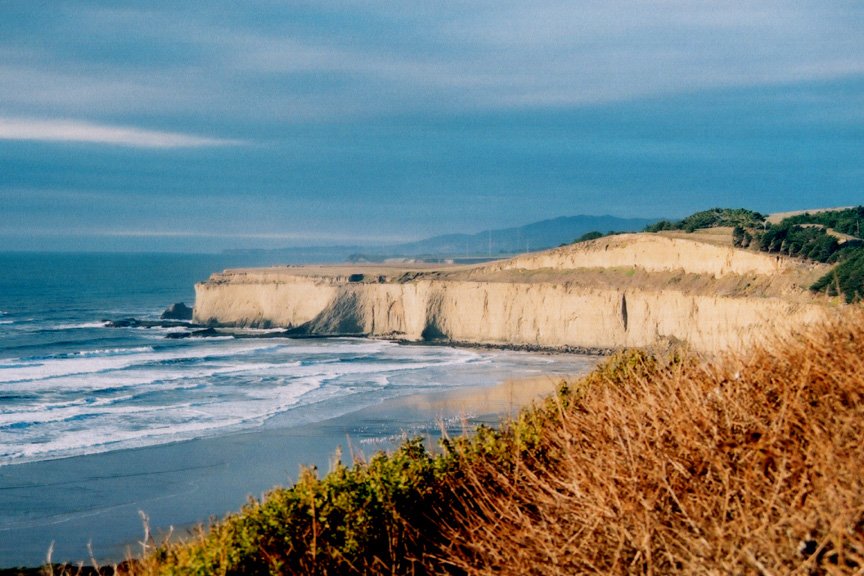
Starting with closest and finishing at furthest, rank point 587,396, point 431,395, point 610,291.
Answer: point 587,396
point 431,395
point 610,291

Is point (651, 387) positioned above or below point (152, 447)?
above

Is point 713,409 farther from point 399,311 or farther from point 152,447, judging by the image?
point 399,311

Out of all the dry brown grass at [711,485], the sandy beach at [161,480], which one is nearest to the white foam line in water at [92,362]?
the sandy beach at [161,480]

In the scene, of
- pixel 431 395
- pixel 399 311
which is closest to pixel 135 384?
pixel 431 395

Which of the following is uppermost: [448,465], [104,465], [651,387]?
[651,387]

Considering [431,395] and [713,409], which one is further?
[431,395]

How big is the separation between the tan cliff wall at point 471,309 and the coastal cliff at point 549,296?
0.24 feet

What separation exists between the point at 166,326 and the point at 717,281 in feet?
153

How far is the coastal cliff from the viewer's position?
5091 centimetres

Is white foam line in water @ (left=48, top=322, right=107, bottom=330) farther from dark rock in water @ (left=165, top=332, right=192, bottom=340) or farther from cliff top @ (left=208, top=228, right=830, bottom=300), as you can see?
cliff top @ (left=208, top=228, right=830, bottom=300)

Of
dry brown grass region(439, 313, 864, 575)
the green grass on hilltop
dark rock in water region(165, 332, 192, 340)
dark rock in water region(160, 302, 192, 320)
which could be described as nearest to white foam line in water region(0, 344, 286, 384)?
dark rock in water region(165, 332, 192, 340)

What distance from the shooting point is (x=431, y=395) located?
38750 mm

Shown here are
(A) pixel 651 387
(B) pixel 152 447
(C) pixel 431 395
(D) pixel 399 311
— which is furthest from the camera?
(D) pixel 399 311

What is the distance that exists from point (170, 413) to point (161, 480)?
9654 mm
